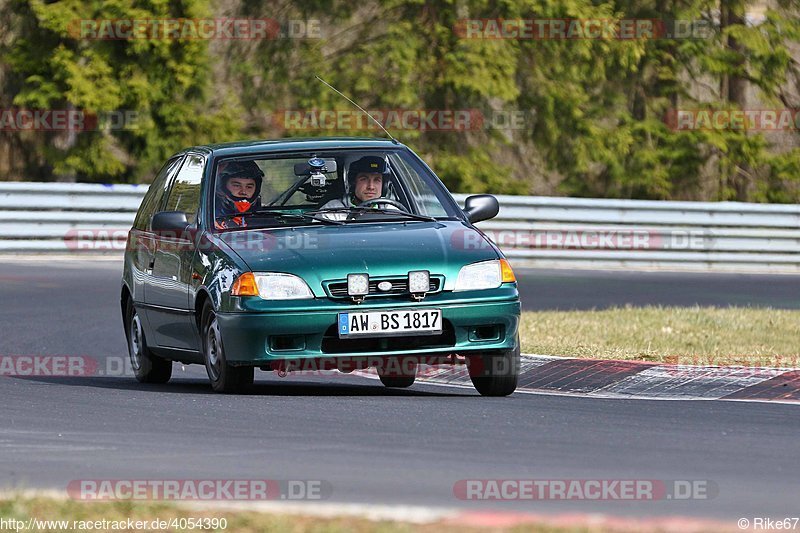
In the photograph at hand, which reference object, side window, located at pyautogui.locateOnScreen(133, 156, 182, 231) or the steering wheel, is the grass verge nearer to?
the steering wheel

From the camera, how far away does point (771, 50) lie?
106 ft

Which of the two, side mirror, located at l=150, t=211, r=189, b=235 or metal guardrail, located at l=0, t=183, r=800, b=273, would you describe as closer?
side mirror, located at l=150, t=211, r=189, b=235

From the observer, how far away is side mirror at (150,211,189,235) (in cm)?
1091

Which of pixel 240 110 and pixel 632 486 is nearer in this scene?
pixel 632 486

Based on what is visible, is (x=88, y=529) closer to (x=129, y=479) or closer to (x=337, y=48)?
(x=129, y=479)

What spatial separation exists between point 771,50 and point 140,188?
45.3 feet

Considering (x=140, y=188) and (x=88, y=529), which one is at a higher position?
(x=88, y=529)

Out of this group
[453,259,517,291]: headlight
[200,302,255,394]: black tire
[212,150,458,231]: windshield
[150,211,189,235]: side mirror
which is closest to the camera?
[453,259,517,291]: headlight

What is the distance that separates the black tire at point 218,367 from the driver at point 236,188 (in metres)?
0.72

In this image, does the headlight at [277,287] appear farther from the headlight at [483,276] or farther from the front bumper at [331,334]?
the headlight at [483,276]

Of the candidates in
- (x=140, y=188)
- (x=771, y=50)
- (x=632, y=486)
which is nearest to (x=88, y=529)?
(x=632, y=486)

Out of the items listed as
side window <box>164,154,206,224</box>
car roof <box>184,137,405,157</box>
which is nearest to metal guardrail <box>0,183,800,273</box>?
side window <box>164,154,206,224</box>

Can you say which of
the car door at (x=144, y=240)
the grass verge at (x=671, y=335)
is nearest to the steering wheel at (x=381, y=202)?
the car door at (x=144, y=240)

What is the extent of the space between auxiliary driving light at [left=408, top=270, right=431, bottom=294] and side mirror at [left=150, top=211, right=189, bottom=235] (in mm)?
1762
